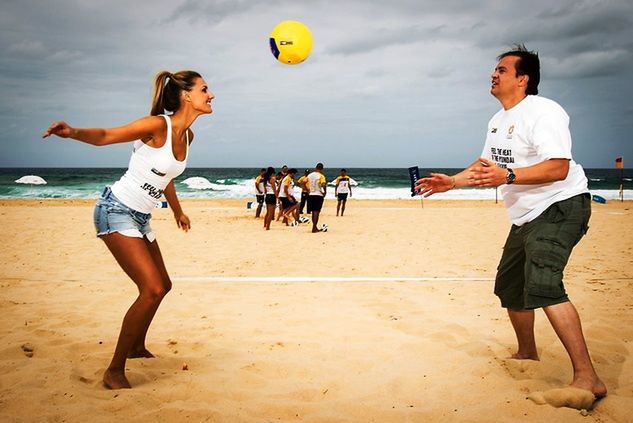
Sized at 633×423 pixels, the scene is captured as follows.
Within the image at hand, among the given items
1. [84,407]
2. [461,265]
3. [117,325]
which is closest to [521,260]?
[84,407]

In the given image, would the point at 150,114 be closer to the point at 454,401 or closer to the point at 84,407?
the point at 84,407

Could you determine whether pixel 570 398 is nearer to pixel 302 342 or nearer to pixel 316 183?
pixel 302 342

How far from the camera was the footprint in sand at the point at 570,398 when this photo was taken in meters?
2.87

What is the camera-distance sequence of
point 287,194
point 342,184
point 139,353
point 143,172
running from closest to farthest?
point 143,172 < point 139,353 < point 287,194 < point 342,184

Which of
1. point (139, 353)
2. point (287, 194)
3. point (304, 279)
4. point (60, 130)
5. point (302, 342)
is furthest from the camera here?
point (287, 194)

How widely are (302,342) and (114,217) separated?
193 centimetres

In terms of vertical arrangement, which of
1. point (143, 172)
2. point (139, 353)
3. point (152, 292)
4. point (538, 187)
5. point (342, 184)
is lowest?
point (139, 353)

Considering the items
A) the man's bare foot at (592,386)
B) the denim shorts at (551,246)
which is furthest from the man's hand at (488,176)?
the man's bare foot at (592,386)

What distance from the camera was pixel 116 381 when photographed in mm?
3209

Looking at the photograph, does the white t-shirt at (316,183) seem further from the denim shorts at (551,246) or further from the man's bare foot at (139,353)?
the denim shorts at (551,246)

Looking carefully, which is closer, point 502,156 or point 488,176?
point 488,176

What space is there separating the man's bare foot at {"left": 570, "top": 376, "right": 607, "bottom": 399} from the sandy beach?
0.07 m

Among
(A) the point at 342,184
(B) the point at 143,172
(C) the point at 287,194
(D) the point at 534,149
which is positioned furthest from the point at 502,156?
(A) the point at 342,184

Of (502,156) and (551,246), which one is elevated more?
(502,156)
